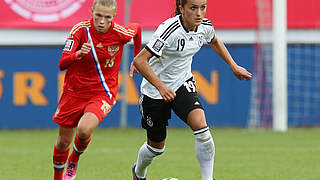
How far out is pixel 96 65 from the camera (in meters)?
7.12

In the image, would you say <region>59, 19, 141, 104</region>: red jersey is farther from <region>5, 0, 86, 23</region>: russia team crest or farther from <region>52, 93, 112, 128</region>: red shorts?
<region>5, 0, 86, 23</region>: russia team crest

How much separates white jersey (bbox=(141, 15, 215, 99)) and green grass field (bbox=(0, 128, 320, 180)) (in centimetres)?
161

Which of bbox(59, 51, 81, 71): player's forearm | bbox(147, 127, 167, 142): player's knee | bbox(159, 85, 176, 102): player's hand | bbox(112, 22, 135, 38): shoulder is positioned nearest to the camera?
bbox(159, 85, 176, 102): player's hand

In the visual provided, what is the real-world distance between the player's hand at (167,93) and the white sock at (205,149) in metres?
0.49

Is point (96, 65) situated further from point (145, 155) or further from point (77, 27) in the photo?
point (145, 155)

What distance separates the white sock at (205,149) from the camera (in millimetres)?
6367

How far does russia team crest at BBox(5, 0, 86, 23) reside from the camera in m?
15.0

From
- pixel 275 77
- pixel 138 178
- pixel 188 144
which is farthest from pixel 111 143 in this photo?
pixel 138 178

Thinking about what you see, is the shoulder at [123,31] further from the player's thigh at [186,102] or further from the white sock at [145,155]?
the white sock at [145,155]

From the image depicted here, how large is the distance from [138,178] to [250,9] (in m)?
8.56

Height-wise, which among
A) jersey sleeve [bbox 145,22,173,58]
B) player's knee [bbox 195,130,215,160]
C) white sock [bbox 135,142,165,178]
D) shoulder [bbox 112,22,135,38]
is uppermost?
shoulder [bbox 112,22,135,38]

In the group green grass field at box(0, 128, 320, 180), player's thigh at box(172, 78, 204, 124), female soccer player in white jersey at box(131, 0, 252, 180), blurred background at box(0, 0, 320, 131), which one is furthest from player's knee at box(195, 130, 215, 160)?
blurred background at box(0, 0, 320, 131)

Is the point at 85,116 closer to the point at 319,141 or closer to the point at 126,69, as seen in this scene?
the point at 319,141


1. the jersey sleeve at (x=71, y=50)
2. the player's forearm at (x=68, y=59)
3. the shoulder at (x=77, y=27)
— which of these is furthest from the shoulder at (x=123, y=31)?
the player's forearm at (x=68, y=59)
